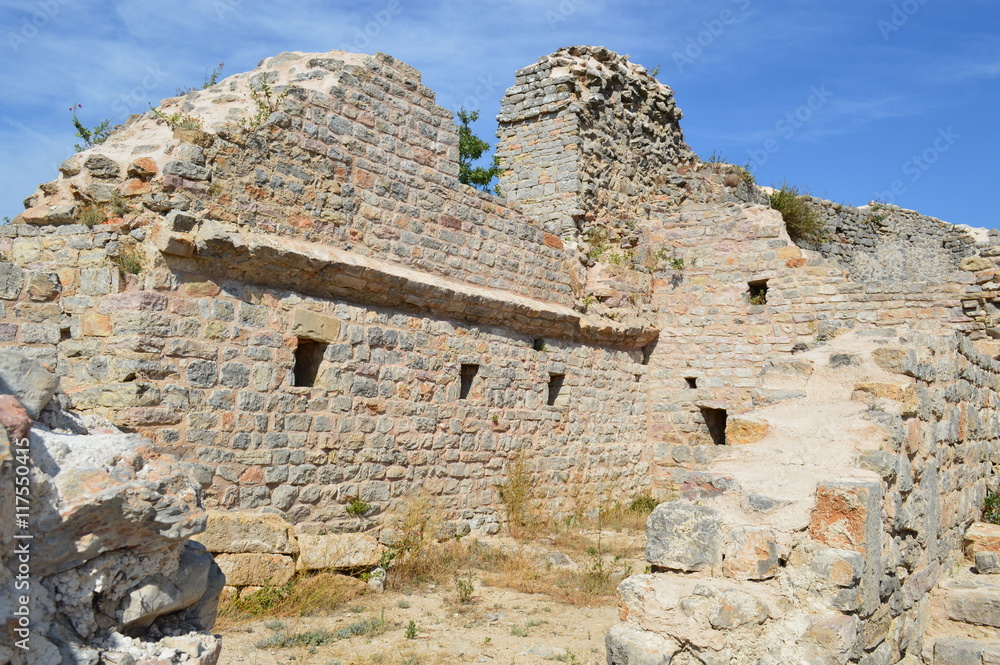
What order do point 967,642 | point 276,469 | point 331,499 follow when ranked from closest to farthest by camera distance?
point 967,642
point 276,469
point 331,499

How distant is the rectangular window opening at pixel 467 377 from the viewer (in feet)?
26.4

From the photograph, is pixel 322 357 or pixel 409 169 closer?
pixel 322 357

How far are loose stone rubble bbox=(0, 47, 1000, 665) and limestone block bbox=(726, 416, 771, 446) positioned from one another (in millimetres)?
23

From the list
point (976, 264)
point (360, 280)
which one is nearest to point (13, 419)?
point (360, 280)

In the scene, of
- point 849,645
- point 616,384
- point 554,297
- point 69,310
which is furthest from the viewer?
A: point 616,384

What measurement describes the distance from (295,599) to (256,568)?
1.18ft

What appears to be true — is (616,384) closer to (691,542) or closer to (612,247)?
(612,247)

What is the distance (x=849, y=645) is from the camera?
3.07 metres

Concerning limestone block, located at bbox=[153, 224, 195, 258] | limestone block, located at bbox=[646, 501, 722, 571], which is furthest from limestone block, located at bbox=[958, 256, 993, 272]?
limestone block, located at bbox=[153, 224, 195, 258]

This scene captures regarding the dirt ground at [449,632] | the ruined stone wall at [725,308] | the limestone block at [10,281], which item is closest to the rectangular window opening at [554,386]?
the ruined stone wall at [725,308]

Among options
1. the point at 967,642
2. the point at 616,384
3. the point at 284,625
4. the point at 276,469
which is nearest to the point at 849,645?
the point at 967,642

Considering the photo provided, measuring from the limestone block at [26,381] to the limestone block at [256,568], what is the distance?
11.2ft

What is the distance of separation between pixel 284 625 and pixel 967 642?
165 inches

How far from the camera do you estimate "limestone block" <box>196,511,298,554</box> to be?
17.8 feet
